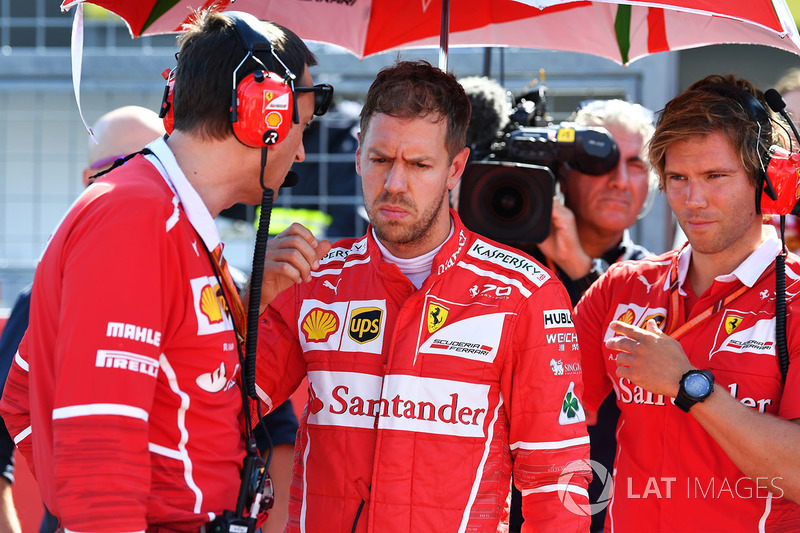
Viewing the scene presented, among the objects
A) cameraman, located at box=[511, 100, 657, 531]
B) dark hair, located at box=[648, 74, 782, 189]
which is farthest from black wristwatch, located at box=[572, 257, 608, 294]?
dark hair, located at box=[648, 74, 782, 189]

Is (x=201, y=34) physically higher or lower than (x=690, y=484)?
higher

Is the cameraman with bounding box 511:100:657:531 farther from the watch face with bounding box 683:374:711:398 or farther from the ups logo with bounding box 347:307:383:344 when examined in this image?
the ups logo with bounding box 347:307:383:344

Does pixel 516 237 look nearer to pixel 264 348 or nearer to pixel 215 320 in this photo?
pixel 264 348

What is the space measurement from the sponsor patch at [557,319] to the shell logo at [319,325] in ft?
1.74

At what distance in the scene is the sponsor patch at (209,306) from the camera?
5.30 feet

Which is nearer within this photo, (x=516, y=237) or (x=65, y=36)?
(x=516, y=237)

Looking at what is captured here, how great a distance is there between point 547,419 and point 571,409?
81 millimetres

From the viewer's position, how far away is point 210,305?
1.64m

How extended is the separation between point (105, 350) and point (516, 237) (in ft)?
5.76

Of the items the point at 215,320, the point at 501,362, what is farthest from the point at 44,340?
the point at 501,362

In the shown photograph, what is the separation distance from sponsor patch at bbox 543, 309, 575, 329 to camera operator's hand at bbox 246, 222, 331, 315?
1.86 feet

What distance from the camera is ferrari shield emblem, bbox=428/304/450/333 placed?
2158 millimetres

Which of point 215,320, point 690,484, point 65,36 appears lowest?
point 690,484

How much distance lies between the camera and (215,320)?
1655 millimetres
